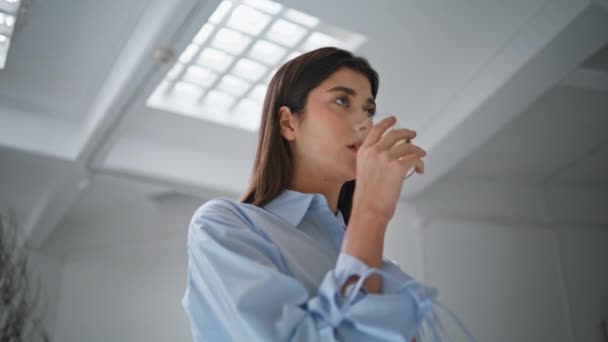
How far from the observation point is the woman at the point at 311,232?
62cm

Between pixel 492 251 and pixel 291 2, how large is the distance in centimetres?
223

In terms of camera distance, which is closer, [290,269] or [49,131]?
[290,269]

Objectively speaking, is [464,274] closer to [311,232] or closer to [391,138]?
[311,232]

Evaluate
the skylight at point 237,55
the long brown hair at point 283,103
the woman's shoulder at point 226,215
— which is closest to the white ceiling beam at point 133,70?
the skylight at point 237,55

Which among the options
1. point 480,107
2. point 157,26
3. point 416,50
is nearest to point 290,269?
point 157,26

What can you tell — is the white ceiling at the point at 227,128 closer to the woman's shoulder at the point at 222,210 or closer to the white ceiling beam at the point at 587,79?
the white ceiling beam at the point at 587,79

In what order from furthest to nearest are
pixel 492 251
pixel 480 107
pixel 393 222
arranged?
Result: pixel 492 251, pixel 393 222, pixel 480 107

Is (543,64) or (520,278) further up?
(543,64)

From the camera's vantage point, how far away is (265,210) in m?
0.88

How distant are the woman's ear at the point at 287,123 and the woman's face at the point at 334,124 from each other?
11 mm

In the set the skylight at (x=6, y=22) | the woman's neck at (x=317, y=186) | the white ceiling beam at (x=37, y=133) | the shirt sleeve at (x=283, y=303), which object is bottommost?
the white ceiling beam at (x=37, y=133)

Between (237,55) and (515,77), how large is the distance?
1179 millimetres

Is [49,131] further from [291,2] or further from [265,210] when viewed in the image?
[265,210]

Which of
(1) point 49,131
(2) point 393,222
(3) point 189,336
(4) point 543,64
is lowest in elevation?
(3) point 189,336
